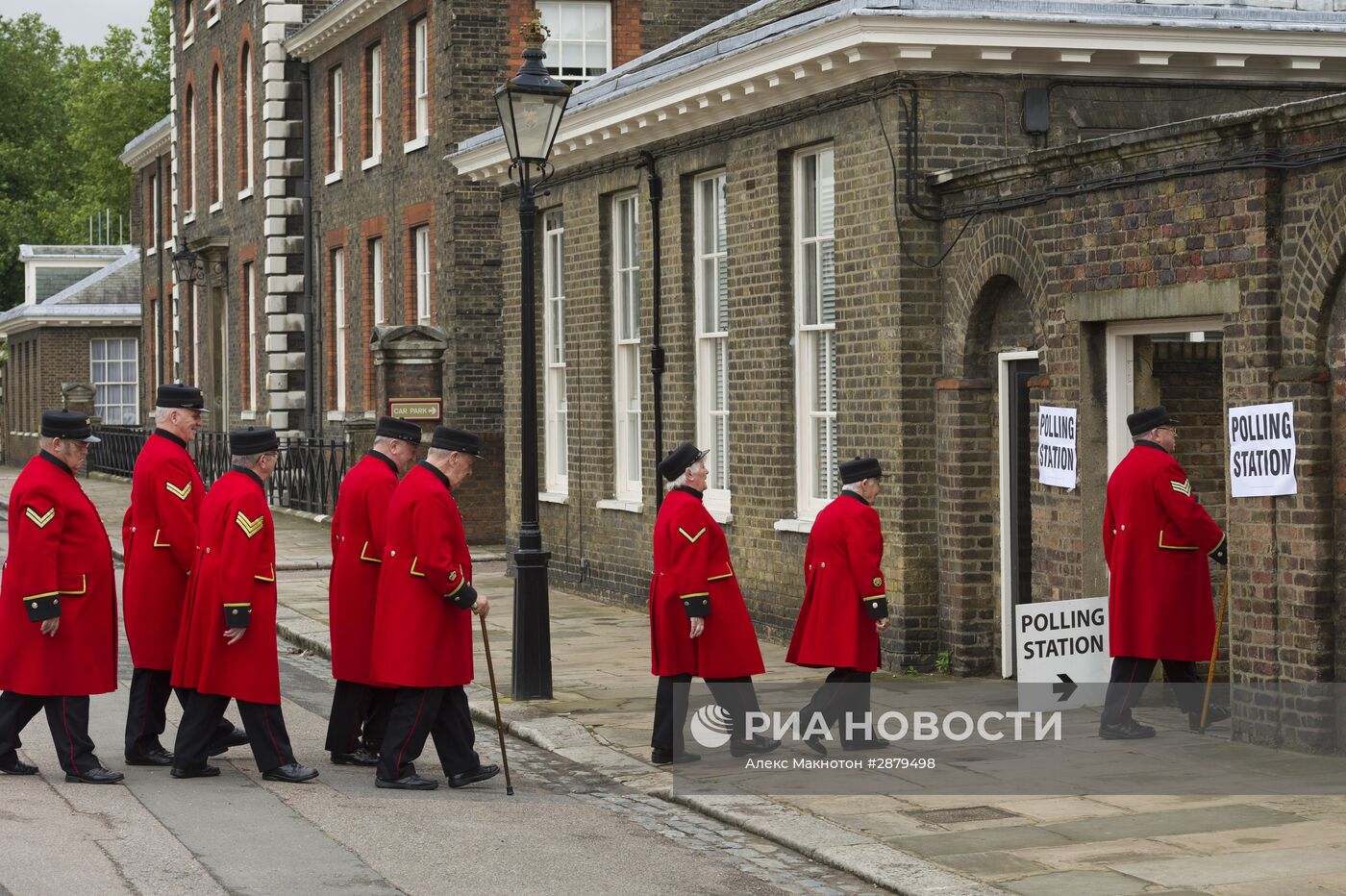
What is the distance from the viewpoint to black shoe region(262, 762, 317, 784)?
10.4 metres

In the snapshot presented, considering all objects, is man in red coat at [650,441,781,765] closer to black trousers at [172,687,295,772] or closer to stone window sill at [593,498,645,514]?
black trousers at [172,687,295,772]

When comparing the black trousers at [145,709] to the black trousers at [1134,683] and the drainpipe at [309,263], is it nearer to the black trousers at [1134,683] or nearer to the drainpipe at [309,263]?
the black trousers at [1134,683]

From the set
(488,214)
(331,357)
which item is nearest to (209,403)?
(331,357)

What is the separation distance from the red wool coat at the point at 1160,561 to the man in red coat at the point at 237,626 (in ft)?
15.2

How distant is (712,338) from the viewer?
17688 millimetres

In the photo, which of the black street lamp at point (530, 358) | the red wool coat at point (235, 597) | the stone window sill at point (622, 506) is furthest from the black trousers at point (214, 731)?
the stone window sill at point (622, 506)

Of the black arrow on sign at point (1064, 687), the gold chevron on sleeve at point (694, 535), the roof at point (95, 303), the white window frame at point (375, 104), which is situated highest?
the white window frame at point (375, 104)

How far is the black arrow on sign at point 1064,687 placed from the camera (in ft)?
39.1

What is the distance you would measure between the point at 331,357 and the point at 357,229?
110 inches

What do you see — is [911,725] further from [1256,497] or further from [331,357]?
[331,357]

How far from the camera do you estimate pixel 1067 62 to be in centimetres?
1445

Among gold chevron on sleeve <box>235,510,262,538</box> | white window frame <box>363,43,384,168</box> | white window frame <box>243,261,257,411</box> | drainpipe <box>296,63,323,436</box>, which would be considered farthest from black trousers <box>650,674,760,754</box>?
white window frame <box>243,261,257,411</box>

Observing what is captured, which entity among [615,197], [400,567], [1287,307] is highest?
[615,197]

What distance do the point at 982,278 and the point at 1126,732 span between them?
383 cm
